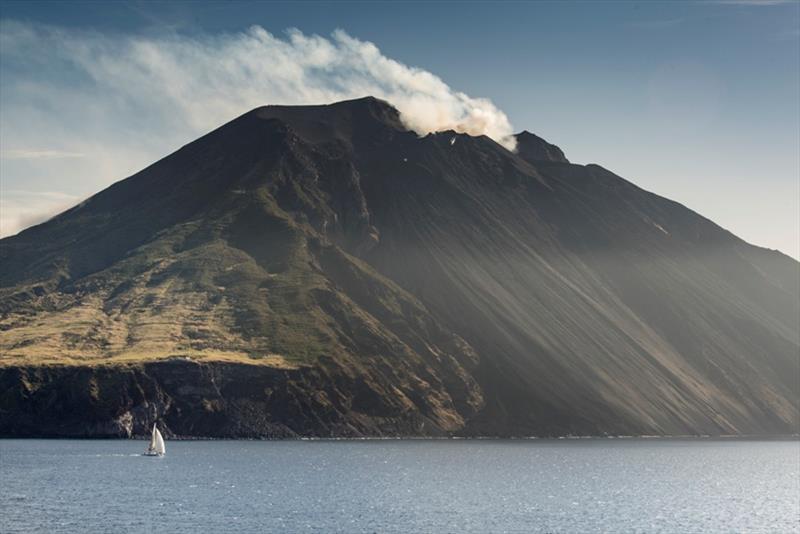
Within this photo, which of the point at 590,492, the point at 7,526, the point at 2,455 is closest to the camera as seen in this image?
the point at 7,526

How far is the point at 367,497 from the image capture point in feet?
460

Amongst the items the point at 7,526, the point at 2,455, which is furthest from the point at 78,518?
the point at 2,455

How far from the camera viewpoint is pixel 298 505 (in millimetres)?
128875

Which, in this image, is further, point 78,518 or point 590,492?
point 590,492

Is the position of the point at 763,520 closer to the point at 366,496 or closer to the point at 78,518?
the point at 366,496

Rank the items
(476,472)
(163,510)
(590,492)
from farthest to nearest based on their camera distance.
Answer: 1. (476,472)
2. (590,492)
3. (163,510)

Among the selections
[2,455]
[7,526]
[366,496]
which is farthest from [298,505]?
[2,455]

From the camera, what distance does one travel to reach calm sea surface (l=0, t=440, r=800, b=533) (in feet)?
372

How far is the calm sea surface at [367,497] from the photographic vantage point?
113 m

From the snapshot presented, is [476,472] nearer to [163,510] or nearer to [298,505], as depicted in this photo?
[298,505]

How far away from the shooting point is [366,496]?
141125mm

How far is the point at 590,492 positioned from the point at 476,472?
30861mm

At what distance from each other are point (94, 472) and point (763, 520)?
325 ft

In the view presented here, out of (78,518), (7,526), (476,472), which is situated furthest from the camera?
(476,472)
